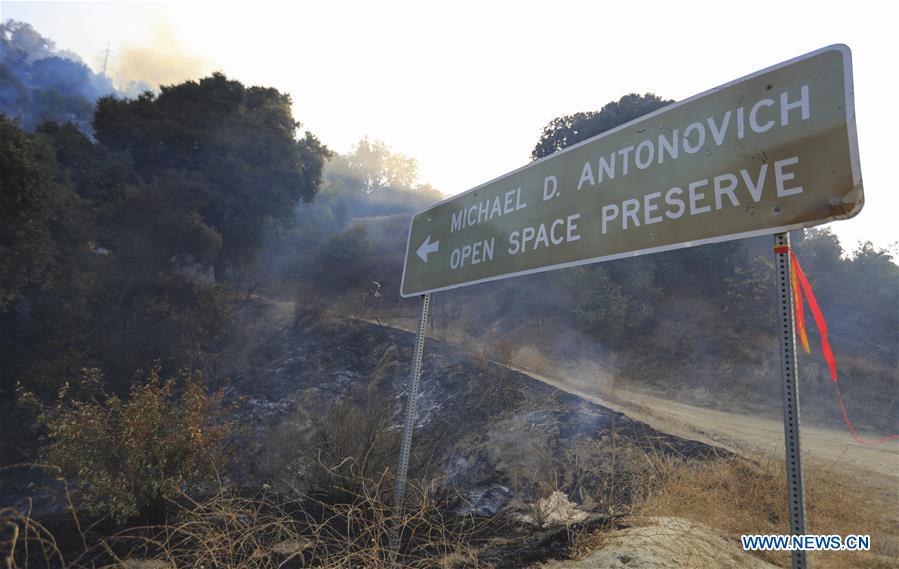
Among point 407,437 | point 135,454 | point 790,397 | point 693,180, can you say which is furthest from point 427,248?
point 135,454

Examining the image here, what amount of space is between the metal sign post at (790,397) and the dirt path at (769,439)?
19.5 feet

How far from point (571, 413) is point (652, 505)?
5358 mm

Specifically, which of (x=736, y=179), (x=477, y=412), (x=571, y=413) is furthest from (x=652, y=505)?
(x=477, y=412)

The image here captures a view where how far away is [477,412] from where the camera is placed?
10141mm

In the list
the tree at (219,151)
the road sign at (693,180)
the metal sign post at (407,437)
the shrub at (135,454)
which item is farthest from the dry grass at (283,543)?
the tree at (219,151)

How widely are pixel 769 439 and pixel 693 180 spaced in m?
9.16

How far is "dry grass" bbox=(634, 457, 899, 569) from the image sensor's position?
3340mm

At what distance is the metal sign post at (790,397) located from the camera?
1.54m

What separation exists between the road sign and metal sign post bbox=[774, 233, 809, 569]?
157mm

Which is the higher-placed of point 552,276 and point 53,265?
point 552,276

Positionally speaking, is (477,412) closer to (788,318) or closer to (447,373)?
(447,373)

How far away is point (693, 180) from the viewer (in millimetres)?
1975
